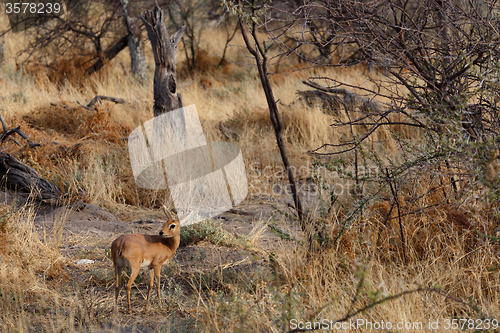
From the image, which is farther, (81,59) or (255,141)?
(81,59)

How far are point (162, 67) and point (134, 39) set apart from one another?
481 centimetres

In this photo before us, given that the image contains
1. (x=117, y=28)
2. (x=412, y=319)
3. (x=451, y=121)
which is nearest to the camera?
(x=412, y=319)

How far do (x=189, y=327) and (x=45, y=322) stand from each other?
0.88m

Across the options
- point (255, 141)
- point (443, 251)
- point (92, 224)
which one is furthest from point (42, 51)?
point (443, 251)

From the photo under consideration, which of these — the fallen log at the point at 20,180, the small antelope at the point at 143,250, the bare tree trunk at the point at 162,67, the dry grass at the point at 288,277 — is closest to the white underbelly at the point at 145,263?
the small antelope at the point at 143,250

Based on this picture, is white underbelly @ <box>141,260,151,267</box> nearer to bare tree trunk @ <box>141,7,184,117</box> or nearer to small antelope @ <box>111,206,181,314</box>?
small antelope @ <box>111,206,181,314</box>

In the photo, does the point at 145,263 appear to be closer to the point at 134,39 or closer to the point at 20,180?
the point at 20,180

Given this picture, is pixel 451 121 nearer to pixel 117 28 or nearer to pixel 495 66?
pixel 495 66

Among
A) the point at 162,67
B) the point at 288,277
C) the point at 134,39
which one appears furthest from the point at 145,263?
the point at 134,39

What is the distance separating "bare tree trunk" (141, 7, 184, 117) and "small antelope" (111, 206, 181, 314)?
424 centimetres

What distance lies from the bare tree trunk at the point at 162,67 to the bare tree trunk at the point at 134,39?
4.27m

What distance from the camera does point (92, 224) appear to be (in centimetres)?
451

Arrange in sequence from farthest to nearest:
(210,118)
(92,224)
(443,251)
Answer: (210,118)
(92,224)
(443,251)

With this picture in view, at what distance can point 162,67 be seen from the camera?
7.11m
